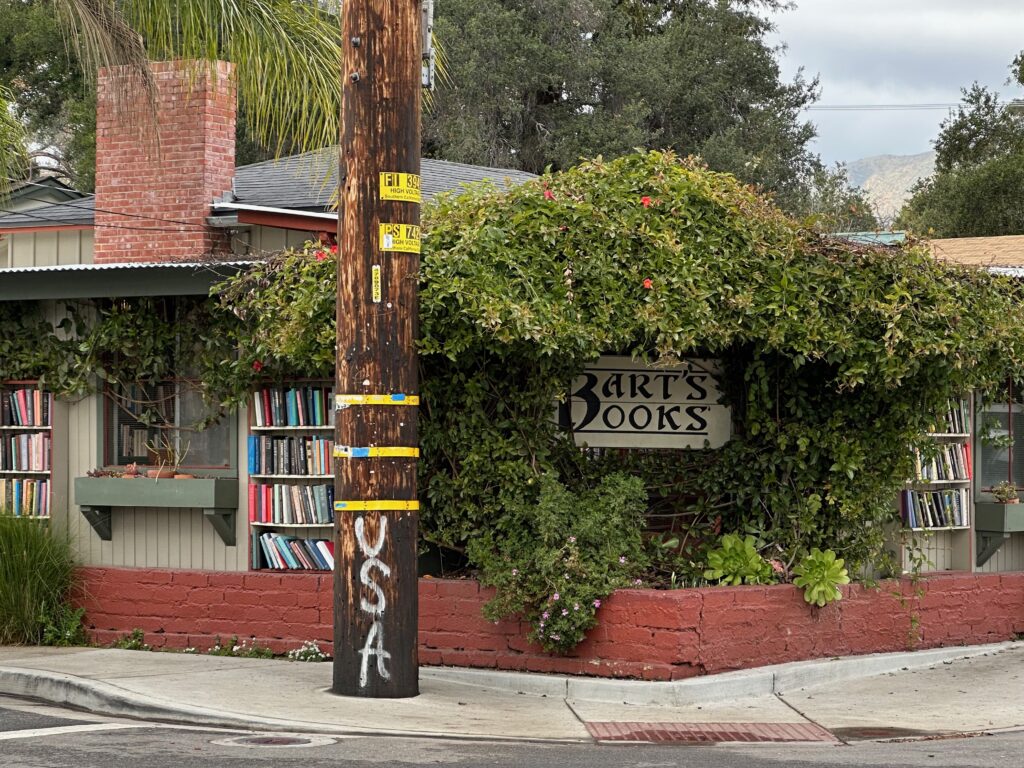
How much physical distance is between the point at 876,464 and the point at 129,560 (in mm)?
6271

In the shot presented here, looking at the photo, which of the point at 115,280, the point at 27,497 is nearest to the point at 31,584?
the point at 27,497

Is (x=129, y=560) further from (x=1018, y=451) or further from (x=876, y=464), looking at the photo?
(x=1018, y=451)

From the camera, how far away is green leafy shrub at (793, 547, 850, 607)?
35.4 feet

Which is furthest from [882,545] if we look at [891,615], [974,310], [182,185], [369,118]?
[182,185]

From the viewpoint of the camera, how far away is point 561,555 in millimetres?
10180

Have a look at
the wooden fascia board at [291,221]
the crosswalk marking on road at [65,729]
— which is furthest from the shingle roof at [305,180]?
the crosswalk marking on road at [65,729]

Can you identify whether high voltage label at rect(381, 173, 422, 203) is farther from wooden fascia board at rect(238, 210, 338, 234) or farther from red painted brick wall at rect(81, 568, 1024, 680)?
wooden fascia board at rect(238, 210, 338, 234)

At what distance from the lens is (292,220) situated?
45.8 ft

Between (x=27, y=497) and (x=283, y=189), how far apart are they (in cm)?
451

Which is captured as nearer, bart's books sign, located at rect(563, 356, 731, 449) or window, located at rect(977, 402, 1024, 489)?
bart's books sign, located at rect(563, 356, 731, 449)

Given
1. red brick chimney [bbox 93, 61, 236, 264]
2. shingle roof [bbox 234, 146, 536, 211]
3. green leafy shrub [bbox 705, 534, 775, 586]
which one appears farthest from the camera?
shingle roof [bbox 234, 146, 536, 211]

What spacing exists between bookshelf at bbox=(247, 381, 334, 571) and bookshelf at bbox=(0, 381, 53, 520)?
2072 millimetres

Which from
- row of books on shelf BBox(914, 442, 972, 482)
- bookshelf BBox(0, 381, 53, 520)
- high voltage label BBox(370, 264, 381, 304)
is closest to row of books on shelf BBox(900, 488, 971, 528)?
row of books on shelf BBox(914, 442, 972, 482)

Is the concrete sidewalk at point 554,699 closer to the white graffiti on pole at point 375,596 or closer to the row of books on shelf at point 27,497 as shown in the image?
the white graffiti on pole at point 375,596
